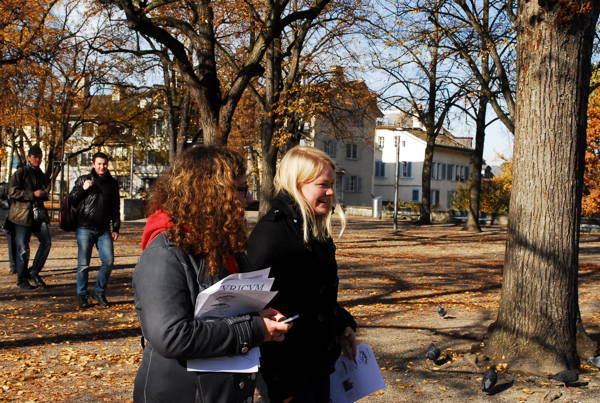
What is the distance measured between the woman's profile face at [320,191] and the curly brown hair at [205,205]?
0.69 meters

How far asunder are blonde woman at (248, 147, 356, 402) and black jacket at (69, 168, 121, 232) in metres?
6.09

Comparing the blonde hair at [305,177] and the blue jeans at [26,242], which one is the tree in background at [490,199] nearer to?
the blue jeans at [26,242]

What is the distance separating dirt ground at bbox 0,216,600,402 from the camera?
561 cm

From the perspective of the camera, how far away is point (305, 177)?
3223mm

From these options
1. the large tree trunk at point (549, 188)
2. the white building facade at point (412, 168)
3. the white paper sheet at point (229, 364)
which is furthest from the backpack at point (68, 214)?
the white building facade at point (412, 168)

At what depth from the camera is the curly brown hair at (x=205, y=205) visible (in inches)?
95.9

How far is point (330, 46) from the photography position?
26.6 meters

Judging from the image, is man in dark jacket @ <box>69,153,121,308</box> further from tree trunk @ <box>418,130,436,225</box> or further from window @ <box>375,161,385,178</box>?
window @ <box>375,161,385,178</box>

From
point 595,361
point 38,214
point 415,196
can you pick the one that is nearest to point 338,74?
point 38,214

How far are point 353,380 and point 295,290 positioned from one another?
0.63 meters

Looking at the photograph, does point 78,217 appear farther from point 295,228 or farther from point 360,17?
point 360,17

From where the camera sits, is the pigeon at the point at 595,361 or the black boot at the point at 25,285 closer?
the pigeon at the point at 595,361

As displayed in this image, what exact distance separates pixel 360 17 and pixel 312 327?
65.4 feet

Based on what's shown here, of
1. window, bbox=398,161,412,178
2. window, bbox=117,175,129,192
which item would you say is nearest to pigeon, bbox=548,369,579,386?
window, bbox=398,161,412,178
